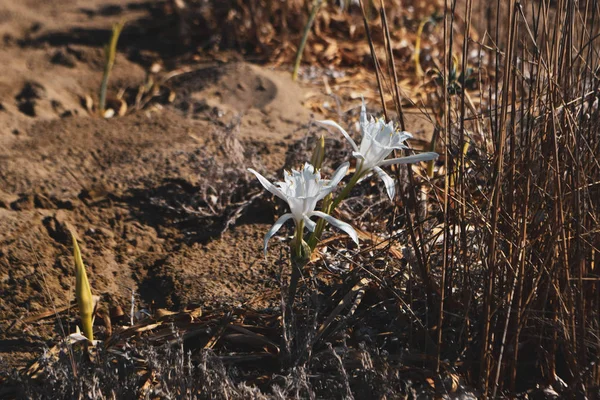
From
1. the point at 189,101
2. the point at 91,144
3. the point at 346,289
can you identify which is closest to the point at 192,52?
the point at 189,101

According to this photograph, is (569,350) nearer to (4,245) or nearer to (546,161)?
(546,161)

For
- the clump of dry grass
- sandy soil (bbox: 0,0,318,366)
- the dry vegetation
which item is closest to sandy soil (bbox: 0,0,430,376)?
sandy soil (bbox: 0,0,318,366)

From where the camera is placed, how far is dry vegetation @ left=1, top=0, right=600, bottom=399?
1828 mm

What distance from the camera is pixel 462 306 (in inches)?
82.4

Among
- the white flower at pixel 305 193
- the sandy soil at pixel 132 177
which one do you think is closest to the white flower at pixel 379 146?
the white flower at pixel 305 193

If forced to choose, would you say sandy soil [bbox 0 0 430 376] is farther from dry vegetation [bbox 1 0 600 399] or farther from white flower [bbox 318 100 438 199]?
white flower [bbox 318 100 438 199]

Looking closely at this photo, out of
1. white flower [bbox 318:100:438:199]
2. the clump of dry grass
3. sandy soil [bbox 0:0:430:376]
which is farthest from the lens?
sandy soil [bbox 0:0:430:376]

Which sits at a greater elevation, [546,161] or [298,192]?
[546,161]

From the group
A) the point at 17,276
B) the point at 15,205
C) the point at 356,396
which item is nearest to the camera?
the point at 356,396

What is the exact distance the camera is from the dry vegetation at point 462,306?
1.83 meters

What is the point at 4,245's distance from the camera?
2645 mm

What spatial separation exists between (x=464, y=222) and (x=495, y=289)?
0.22 metres

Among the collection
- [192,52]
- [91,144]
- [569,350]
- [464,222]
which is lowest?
[569,350]

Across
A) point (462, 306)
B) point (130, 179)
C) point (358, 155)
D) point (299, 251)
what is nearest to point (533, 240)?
point (462, 306)
